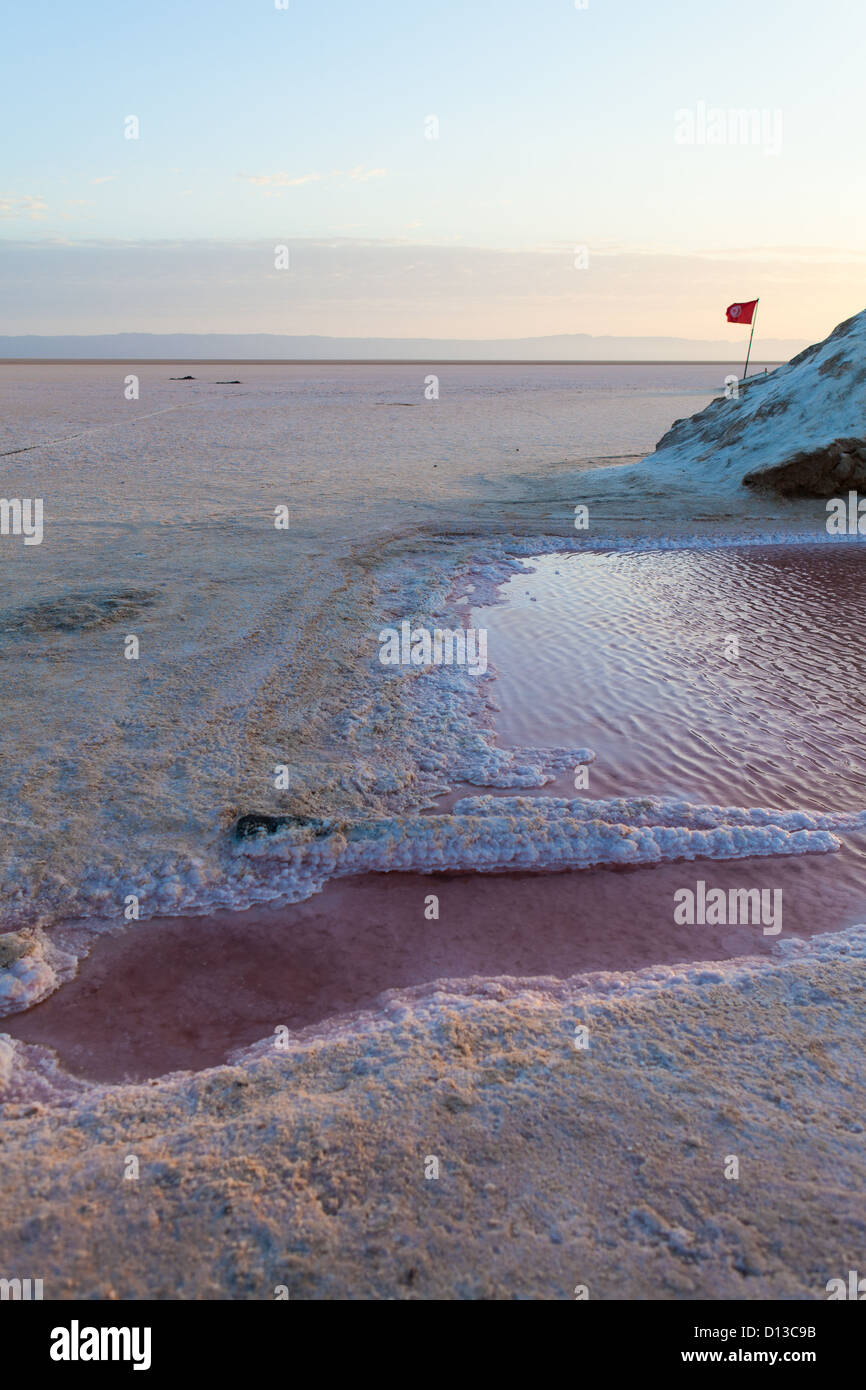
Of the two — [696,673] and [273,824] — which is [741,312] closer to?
[696,673]

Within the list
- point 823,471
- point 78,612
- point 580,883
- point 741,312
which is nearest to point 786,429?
point 823,471

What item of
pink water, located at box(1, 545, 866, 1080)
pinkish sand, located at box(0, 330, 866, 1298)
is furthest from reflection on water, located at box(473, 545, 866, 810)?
pinkish sand, located at box(0, 330, 866, 1298)

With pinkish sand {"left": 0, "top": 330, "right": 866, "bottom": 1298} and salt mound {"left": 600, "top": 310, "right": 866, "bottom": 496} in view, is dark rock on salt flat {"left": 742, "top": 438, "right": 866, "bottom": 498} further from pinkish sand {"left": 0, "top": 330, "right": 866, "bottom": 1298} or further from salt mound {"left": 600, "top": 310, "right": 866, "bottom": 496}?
pinkish sand {"left": 0, "top": 330, "right": 866, "bottom": 1298}

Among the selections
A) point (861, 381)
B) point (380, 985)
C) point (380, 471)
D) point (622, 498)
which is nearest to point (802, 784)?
point (380, 985)

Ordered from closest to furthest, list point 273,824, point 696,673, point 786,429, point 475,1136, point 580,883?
point 475,1136, point 580,883, point 273,824, point 696,673, point 786,429

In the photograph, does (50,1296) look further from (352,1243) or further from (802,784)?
(802,784)

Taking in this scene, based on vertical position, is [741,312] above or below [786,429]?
above
